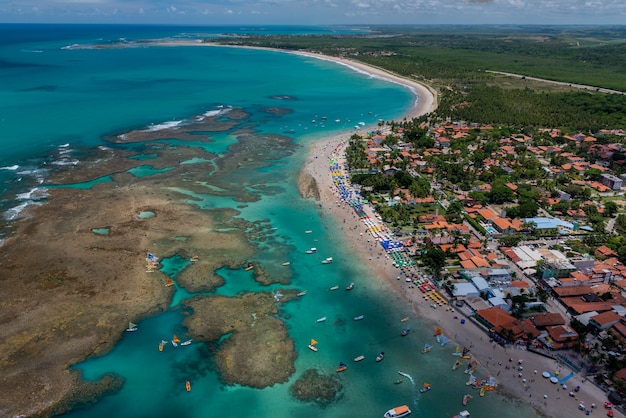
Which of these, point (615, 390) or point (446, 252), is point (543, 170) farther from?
point (615, 390)

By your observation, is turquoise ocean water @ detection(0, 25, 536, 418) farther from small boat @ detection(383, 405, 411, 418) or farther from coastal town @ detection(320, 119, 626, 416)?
coastal town @ detection(320, 119, 626, 416)

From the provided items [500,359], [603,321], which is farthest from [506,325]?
[603,321]

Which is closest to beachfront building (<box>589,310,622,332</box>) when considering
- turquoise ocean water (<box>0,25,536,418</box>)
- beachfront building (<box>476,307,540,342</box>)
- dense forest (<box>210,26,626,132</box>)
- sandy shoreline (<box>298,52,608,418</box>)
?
beachfront building (<box>476,307,540,342</box>)

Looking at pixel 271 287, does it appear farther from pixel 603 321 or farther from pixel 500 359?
pixel 603 321

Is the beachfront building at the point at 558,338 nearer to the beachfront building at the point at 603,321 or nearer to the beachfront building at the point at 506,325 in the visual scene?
the beachfront building at the point at 506,325

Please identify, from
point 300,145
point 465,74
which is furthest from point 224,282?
point 465,74

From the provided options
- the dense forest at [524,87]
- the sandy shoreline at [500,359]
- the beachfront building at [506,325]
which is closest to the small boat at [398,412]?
the sandy shoreline at [500,359]
